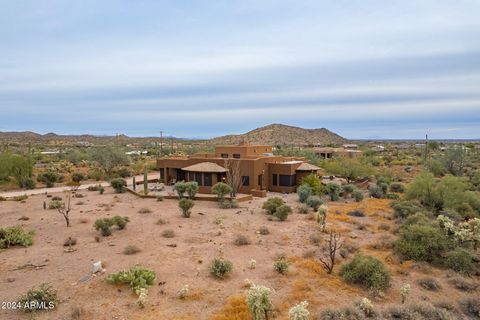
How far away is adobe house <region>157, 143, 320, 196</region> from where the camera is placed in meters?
30.1

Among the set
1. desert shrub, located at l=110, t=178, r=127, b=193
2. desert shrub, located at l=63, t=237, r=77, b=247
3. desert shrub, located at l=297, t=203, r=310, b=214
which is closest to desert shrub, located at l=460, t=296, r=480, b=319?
desert shrub, located at l=297, t=203, r=310, b=214

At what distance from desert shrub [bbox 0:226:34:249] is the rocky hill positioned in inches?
3719

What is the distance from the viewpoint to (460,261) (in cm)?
1405

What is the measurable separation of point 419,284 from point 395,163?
152ft

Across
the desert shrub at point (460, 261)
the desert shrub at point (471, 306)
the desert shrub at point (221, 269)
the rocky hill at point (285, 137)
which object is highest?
the rocky hill at point (285, 137)

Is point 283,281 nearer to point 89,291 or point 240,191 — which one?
point 89,291

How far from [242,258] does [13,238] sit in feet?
35.9

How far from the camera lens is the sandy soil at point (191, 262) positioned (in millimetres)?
10609

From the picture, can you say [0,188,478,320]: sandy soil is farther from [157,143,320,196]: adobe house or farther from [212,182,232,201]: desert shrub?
[157,143,320,196]: adobe house

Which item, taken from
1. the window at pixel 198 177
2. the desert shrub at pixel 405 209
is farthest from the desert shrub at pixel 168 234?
the desert shrub at pixel 405 209

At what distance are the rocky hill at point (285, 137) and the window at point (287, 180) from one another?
7821cm

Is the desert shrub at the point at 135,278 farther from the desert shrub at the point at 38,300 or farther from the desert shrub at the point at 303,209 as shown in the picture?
the desert shrub at the point at 303,209

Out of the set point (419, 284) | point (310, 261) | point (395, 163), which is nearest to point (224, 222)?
point (310, 261)

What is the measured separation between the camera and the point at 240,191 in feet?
101
